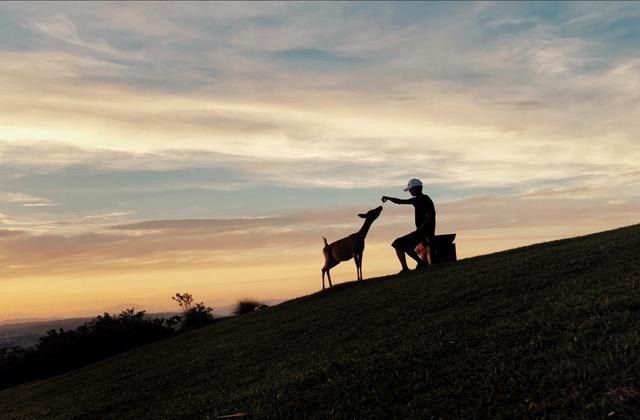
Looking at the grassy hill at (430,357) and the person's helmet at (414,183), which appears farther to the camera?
the person's helmet at (414,183)

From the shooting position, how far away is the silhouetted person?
22625 millimetres

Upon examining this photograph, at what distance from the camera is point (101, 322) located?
114ft

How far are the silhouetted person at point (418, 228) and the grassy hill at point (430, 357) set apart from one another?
186 cm

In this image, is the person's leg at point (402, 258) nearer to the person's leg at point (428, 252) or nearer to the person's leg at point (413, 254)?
the person's leg at point (413, 254)

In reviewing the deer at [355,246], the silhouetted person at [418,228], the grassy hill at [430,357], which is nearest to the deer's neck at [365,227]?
the deer at [355,246]

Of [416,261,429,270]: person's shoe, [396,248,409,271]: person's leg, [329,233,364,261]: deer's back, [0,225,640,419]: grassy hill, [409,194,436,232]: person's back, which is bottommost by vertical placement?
[0,225,640,419]: grassy hill

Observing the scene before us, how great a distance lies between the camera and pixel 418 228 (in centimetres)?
2309

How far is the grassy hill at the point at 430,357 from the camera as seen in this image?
7453 millimetres

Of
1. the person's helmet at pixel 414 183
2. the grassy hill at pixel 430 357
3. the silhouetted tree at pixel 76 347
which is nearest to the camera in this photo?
the grassy hill at pixel 430 357

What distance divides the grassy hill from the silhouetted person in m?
1.86

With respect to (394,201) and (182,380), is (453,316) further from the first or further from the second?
(394,201)

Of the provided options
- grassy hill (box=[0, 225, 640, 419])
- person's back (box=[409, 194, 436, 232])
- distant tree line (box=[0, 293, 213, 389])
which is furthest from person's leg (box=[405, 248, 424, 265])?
distant tree line (box=[0, 293, 213, 389])

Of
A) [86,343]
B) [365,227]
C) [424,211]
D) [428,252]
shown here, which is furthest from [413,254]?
[86,343]

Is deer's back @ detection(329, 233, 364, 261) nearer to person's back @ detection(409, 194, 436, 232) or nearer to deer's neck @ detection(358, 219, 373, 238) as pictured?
deer's neck @ detection(358, 219, 373, 238)
